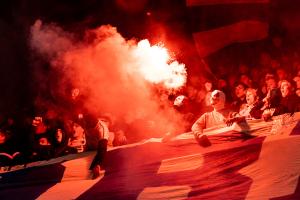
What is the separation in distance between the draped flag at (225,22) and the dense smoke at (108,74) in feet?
4.53

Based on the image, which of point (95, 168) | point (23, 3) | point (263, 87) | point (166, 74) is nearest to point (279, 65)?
point (263, 87)

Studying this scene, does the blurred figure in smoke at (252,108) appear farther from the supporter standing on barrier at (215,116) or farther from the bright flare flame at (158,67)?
the bright flare flame at (158,67)

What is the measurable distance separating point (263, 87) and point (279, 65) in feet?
2.33

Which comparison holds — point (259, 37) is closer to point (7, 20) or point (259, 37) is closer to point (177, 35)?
point (177, 35)

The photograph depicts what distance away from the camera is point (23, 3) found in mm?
8125

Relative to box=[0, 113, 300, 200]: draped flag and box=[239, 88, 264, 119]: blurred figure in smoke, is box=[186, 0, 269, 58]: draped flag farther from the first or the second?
box=[0, 113, 300, 200]: draped flag

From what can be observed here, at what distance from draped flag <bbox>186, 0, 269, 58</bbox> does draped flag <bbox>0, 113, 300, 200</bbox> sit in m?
3.47

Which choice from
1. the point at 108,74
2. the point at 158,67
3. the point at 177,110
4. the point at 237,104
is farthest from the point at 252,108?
the point at 108,74

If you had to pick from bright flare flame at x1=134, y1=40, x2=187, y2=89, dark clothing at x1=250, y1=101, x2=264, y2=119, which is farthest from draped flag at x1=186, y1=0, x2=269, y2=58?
dark clothing at x1=250, y1=101, x2=264, y2=119

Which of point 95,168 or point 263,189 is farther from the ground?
point 95,168

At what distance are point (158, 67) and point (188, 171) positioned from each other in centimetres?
303

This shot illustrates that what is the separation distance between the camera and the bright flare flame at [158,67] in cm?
691

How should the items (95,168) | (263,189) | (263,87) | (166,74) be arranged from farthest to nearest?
(166,74)
(263,87)
(95,168)
(263,189)

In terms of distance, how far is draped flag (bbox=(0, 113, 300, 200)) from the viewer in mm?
3754
